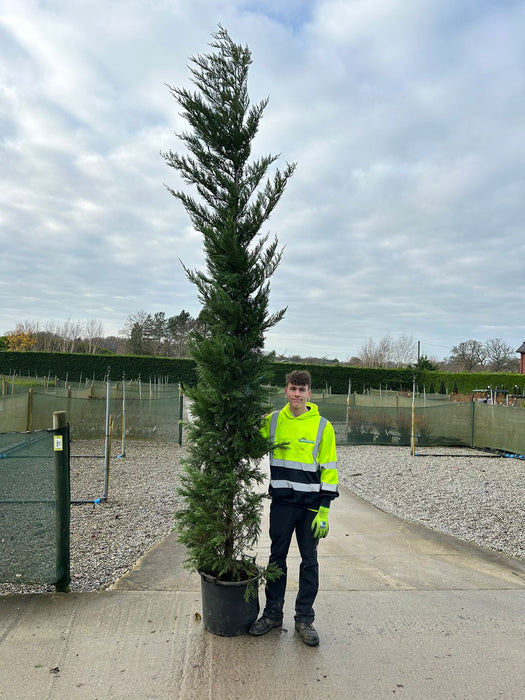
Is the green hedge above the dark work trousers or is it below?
above

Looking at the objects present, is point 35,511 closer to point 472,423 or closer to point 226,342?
point 226,342

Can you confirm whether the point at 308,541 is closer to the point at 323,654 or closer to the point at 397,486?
the point at 323,654

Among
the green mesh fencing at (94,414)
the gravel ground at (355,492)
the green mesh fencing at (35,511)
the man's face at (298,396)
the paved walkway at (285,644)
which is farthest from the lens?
the green mesh fencing at (94,414)

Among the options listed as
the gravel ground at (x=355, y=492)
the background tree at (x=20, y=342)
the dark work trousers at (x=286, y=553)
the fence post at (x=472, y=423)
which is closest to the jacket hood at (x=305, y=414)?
the dark work trousers at (x=286, y=553)

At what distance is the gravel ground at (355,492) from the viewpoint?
5.37 metres

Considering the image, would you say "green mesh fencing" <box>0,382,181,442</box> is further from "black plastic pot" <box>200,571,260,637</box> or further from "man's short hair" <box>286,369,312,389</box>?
"man's short hair" <box>286,369,312,389</box>

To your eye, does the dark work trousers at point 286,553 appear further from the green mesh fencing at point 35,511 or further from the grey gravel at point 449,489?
the grey gravel at point 449,489

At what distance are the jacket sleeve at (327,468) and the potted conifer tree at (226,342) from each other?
40 centimetres

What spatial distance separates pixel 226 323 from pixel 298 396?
2.36 feet

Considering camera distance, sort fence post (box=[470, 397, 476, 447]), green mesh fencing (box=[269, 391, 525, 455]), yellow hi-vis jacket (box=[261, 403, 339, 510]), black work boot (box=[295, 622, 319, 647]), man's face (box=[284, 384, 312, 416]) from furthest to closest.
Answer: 1. fence post (box=[470, 397, 476, 447])
2. green mesh fencing (box=[269, 391, 525, 455])
3. man's face (box=[284, 384, 312, 416])
4. yellow hi-vis jacket (box=[261, 403, 339, 510])
5. black work boot (box=[295, 622, 319, 647])

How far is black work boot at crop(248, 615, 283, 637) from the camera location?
3421 millimetres

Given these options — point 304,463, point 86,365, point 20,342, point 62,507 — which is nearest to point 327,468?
point 304,463

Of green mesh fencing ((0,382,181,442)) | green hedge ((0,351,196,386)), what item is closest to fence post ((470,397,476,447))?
green mesh fencing ((0,382,181,442))

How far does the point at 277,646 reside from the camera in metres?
3.30
